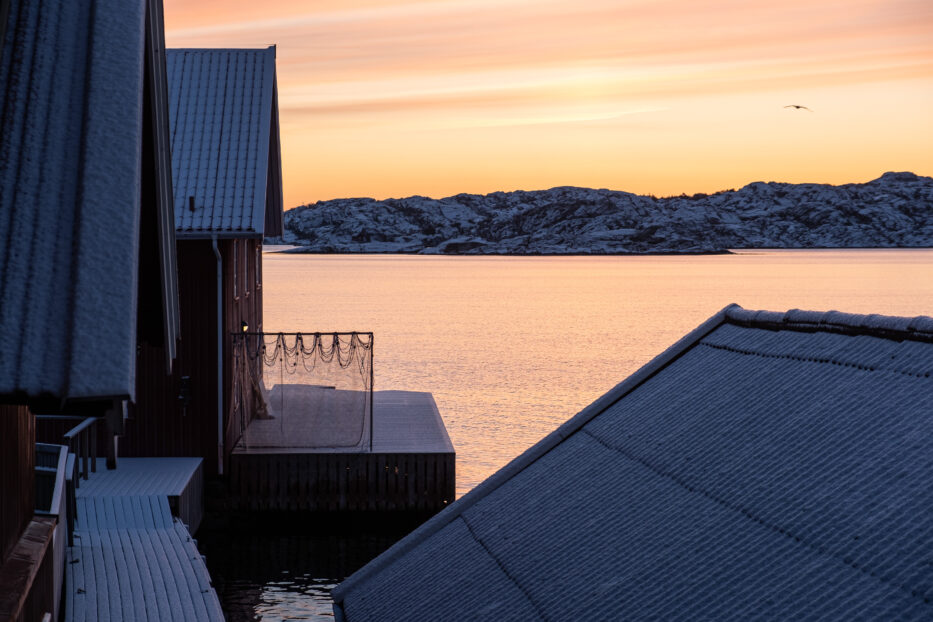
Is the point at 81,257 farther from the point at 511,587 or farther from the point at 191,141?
the point at 191,141

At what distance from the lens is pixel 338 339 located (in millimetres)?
24391

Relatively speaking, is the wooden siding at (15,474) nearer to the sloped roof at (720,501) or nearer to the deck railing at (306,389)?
the sloped roof at (720,501)

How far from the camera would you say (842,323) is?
11.6m

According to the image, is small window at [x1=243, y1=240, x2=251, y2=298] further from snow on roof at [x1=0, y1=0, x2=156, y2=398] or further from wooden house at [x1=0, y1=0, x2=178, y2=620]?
snow on roof at [x1=0, y1=0, x2=156, y2=398]

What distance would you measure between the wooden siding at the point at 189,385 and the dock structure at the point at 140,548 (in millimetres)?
357

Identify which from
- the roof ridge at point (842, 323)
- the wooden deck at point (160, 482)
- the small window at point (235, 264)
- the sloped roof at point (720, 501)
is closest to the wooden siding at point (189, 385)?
the wooden deck at point (160, 482)

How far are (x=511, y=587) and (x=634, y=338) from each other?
262 ft

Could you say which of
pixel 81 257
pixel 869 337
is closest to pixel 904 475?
pixel 869 337

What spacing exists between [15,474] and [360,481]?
15.5 metres

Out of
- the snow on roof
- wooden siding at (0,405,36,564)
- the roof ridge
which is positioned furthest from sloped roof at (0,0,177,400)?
the roof ridge

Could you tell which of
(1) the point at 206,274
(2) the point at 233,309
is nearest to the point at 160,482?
(1) the point at 206,274

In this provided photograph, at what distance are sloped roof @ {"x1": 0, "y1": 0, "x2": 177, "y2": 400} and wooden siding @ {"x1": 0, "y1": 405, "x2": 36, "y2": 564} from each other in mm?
3392

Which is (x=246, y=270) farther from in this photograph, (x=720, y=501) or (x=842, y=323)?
(x=720, y=501)

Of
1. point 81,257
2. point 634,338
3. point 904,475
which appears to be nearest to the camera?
point 81,257
